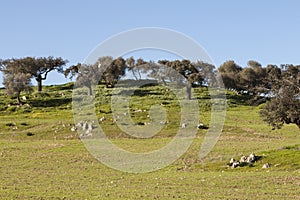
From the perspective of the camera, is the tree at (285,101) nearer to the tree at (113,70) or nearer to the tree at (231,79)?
the tree at (113,70)

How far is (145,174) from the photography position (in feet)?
118

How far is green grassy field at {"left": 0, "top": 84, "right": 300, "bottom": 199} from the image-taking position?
83.4ft

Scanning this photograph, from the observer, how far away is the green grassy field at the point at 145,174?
25406mm

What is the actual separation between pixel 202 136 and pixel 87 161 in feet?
80.9

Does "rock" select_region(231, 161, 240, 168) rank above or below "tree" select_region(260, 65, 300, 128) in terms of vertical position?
below

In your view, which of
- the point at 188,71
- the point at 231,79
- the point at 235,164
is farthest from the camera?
the point at 231,79

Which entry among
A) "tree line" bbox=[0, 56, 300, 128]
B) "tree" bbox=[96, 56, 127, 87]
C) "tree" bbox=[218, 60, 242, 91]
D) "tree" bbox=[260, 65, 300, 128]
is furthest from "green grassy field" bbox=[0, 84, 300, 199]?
"tree" bbox=[218, 60, 242, 91]

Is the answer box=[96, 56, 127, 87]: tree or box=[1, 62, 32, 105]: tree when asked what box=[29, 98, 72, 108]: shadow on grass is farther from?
box=[96, 56, 127, 87]: tree

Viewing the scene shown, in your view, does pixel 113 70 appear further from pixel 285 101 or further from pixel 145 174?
pixel 145 174

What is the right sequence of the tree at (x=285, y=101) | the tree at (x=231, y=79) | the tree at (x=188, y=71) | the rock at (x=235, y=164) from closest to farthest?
1. the rock at (x=235, y=164)
2. the tree at (x=285, y=101)
3. the tree at (x=188, y=71)
4. the tree at (x=231, y=79)

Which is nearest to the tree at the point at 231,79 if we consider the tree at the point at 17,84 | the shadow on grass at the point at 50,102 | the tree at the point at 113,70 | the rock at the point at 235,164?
the tree at the point at 113,70

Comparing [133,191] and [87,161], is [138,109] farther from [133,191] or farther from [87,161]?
[133,191]

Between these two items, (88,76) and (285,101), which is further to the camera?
(88,76)

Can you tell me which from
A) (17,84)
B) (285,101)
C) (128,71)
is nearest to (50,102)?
(17,84)
